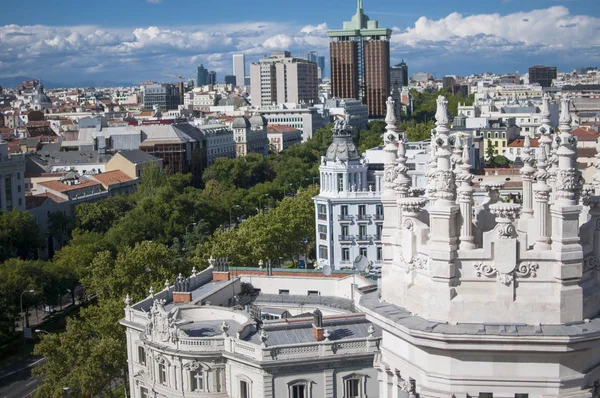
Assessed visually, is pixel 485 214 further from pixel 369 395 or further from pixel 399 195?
pixel 369 395

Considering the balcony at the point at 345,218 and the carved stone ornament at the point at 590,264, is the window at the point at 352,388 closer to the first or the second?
the carved stone ornament at the point at 590,264

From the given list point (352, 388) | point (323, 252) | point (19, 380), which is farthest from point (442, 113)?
point (323, 252)

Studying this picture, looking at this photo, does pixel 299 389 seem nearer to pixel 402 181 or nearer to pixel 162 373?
pixel 162 373

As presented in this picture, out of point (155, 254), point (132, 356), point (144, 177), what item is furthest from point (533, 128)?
point (132, 356)

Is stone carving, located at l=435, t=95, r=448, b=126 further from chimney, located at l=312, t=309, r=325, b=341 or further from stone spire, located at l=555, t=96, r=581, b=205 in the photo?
chimney, located at l=312, t=309, r=325, b=341

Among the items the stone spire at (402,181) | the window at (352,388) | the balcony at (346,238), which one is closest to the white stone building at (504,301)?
the stone spire at (402,181)

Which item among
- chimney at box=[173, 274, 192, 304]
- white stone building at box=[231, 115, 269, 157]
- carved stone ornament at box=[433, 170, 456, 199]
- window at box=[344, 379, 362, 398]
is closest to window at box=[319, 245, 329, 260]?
chimney at box=[173, 274, 192, 304]
